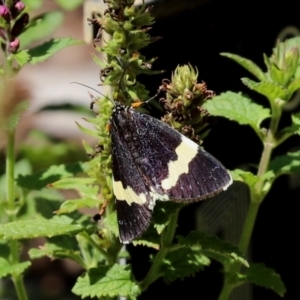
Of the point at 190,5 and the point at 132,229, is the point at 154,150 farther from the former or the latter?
the point at 190,5

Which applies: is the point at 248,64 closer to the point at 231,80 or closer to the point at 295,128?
the point at 295,128

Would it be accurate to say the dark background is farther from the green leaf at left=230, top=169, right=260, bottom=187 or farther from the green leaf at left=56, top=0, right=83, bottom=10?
the green leaf at left=56, top=0, right=83, bottom=10

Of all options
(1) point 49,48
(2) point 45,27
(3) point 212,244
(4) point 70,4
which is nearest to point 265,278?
(3) point 212,244

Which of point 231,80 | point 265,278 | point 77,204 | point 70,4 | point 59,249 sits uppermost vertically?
point 70,4

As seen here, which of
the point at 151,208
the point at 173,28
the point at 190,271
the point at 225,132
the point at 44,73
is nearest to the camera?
the point at 151,208

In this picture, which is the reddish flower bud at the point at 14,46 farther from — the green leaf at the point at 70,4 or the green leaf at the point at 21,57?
the green leaf at the point at 70,4

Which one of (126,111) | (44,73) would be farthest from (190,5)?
(44,73)

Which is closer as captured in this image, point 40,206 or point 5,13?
point 5,13
